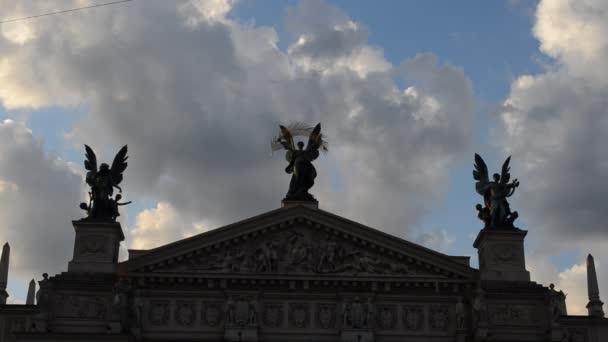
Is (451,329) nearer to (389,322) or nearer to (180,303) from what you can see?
(389,322)

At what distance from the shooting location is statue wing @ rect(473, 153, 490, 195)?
52656mm

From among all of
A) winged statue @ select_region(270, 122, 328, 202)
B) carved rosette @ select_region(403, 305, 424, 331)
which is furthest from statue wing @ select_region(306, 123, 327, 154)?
carved rosette @ select_region(403, 305, 424, 331)

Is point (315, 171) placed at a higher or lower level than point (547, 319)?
higher

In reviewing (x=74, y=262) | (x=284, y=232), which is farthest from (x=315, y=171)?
(x=74, y=262)

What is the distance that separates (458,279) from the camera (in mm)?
49688

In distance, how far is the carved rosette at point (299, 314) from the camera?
48.8m

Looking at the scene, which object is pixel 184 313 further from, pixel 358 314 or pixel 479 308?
pixel 479 308

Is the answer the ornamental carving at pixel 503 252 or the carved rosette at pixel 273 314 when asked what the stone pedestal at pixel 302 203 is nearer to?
the carved rosette at pixel 273 314

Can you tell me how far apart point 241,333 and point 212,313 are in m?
1.89

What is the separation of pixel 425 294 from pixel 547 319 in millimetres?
6052

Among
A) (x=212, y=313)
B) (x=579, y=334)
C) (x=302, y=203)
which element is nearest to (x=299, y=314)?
(x=212, y=313)

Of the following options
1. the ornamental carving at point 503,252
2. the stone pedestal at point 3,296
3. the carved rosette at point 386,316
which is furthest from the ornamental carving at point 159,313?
the ornamental carving at point 503,252

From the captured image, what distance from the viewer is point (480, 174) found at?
174 ft

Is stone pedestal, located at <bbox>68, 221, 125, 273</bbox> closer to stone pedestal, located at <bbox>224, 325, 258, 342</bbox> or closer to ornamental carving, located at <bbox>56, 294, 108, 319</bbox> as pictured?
ornamental carving, located at <bbox>56, 294, 108, 319</bbox>
